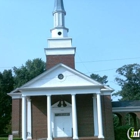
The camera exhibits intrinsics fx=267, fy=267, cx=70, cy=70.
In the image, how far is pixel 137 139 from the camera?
26281 mm

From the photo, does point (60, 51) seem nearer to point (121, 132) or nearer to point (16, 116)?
point (16, 116)

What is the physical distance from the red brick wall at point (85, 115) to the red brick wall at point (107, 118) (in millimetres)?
1411

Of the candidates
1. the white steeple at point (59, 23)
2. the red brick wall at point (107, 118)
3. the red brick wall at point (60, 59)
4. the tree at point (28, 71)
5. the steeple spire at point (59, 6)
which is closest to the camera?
the red brick wall at point (107, 118)

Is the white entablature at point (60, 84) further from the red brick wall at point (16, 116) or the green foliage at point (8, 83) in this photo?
the green foliage at point (8, 83)

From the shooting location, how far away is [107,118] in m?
29.2

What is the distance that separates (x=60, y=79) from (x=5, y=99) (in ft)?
73.8

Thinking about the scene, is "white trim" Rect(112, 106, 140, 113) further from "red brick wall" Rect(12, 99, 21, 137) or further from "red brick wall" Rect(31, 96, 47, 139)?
"red brick wall" Rect(12, 99, 21, 137)

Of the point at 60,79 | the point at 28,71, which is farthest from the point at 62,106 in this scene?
the point at 28,71

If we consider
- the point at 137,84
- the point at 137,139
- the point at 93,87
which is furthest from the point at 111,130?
the point at 137,84

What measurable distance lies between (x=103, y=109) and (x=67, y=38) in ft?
33.6

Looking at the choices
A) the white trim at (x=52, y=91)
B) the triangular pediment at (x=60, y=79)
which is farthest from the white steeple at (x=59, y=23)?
the white trim at (x=52, y=91)

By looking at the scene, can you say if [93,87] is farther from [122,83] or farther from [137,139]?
Result: [122,83]

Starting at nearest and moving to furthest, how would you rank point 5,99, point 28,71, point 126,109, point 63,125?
point 63,125
point 126,109
point 5,99
point 28,71

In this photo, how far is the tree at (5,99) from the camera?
45.2 metres
